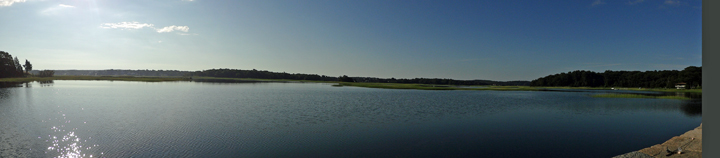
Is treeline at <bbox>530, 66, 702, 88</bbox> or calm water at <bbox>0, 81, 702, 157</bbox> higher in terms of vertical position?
treeline at <bbox>530, 66, 702, 88</bbox>

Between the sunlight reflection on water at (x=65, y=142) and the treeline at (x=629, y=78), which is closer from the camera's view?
the sunlight reflection on water at (x=65, y=142)

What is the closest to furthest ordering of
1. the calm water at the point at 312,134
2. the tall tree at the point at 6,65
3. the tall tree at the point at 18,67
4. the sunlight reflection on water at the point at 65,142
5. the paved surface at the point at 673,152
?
the paved surface at the point at 673,152
the sunlight reflection on water at the point at 65,142
the calm water at the point at 312,134
the tall tree at the point at 6,65
the tall tree at the point at 18,67

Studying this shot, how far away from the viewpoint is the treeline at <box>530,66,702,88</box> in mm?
105188

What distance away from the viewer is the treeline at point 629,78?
10519cm

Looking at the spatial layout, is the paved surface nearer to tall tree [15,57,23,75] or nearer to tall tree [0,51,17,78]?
tall tree [0,51,17,78]

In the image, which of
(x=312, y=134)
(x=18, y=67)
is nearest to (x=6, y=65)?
(x=18, y=67)

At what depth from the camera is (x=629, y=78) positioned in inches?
6088

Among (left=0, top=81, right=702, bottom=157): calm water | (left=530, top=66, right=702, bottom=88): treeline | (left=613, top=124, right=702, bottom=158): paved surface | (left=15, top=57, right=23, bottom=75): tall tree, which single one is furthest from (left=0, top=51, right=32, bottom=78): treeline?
(left=530, top=66, right=702, bottom=88): treeline

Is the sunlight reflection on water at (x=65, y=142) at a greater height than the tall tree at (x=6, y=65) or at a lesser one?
Answer: lesser

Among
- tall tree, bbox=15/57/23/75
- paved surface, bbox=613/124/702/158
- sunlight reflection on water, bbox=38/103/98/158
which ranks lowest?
sunlight reflection on water, bbox=38/103/98/158

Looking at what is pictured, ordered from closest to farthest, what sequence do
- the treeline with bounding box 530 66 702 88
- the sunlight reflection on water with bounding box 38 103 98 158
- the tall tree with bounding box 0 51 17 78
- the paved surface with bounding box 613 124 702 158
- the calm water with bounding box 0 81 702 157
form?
the paved surface with bounding box 613 124 702 158, the sunlight reflection on water with bounding box 38 103 98 158, the calm water with bounding box 0 81 702 157, the tall tree with bounding box 0 51 17 78, the treeline with bounding box 530 66 702 88

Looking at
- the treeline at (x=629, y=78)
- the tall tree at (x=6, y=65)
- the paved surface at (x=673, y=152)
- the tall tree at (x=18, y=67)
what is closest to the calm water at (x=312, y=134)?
the paved surface at (x=673, y=152)

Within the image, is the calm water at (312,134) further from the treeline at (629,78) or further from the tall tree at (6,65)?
the tall tree at (6,65)

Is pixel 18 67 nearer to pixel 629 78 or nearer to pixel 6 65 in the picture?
pixel 6 65
